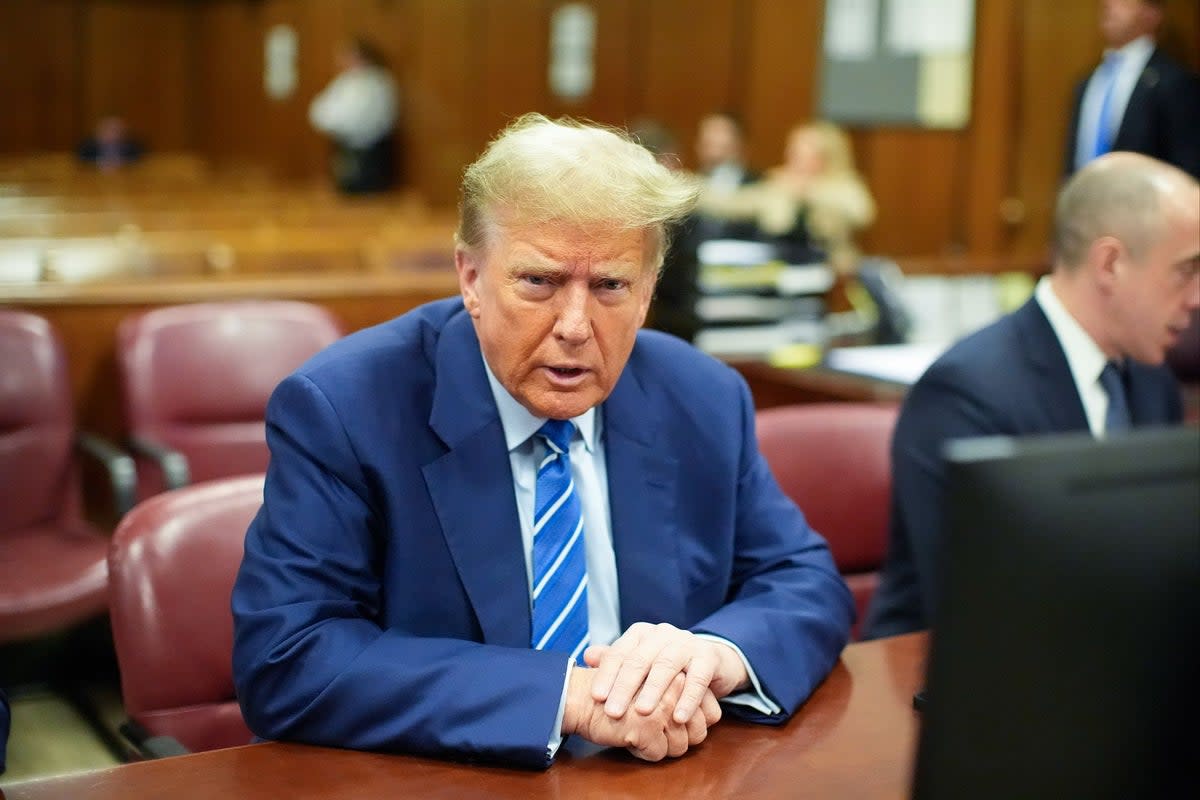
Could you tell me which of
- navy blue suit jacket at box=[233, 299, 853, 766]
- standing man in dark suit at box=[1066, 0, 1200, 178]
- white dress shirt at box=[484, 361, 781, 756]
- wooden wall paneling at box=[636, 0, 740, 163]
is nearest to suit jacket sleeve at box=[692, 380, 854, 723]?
navy blue suit jacket at box=[233, 299, 853, 766]

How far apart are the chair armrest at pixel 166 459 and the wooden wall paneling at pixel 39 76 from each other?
15130 mm

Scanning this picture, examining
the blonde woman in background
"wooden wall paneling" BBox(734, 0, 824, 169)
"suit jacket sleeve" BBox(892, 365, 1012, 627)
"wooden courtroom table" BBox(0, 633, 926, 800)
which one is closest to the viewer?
"wooden courtroom table" BBox(0, 633, 926, 800)

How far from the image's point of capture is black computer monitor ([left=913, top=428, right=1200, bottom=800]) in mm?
812

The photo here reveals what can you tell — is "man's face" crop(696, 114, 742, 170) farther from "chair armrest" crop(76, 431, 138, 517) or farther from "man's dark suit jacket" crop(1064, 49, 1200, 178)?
"chair armrest" crop(76, 431, 138, 517)

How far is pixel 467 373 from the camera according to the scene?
5.68 feet

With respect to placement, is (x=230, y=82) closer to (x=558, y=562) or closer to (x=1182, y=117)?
(x=1182, y=117)

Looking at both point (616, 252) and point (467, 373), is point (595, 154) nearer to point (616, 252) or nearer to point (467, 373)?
point (616, 252)

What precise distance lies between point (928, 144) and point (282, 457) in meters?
7.31

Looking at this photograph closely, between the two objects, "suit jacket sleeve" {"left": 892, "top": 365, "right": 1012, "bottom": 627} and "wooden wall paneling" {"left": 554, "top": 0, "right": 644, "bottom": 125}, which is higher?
"wooden wall paneling" {"left": 554, "top": 0, "right": 644, "bottom": 125}

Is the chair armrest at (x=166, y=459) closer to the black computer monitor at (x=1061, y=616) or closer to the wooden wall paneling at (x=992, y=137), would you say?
the black computer monitor at (x=1061, y=616)

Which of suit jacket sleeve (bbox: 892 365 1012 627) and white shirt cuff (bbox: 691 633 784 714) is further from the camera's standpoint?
suit jacket sleeve (bbox: 892 365 1012 627)

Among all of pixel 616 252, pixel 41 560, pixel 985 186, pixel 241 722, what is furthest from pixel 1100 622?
pixel 985 186

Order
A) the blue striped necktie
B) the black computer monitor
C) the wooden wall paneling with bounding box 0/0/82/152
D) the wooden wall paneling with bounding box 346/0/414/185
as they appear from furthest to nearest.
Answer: the wooden wall paneling with bounding box 0/0/82/152 < the wooden wall paneling with bounding box 346/0/414/185 < the blue striped necktie < the black computer monitor

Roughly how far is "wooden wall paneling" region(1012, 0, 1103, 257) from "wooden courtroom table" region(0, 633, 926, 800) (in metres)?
6.46
